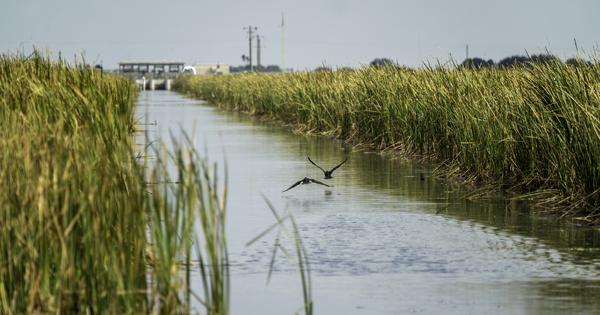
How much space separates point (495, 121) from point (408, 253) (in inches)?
160

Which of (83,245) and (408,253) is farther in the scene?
(408,253)

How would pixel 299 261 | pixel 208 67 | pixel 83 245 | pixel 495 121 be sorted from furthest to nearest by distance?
pixel 208 67 → pixel 495 121 → pixel 299 261 → pixel 83 245

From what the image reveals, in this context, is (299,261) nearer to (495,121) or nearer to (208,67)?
(495,121)

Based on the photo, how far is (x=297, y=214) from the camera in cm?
838

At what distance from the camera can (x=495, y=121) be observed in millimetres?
10062

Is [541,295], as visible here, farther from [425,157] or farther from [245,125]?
[245,125]

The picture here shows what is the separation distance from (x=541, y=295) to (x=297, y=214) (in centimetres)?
355

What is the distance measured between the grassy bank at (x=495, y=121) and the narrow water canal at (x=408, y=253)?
0.54 meters

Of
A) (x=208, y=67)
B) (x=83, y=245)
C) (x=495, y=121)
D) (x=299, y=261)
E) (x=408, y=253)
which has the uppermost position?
(x=208, y=67)

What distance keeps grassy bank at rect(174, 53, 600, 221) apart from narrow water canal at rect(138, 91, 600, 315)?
0.54m

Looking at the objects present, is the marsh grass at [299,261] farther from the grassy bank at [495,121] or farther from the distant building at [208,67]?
the distant building at [208,67]

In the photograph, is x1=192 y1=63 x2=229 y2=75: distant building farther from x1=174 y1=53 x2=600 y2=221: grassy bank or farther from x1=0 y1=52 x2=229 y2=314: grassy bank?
x1=0 y1=52 x2=229 y2=314: grassy bank

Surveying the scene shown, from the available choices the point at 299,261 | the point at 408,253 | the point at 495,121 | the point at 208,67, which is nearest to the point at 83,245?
the point at 299,261

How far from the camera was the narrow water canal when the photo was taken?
511 centimetres
